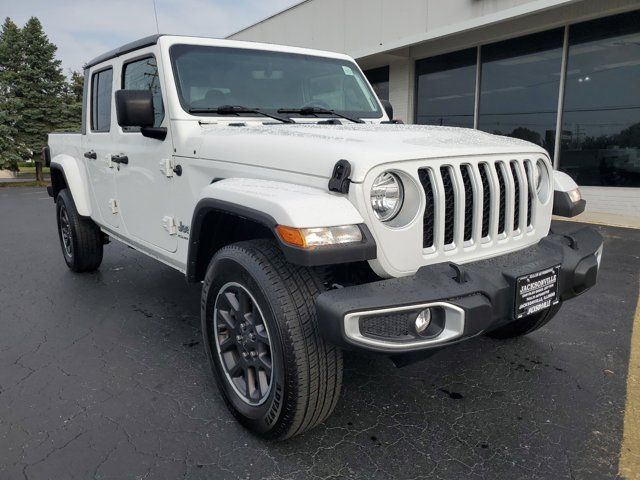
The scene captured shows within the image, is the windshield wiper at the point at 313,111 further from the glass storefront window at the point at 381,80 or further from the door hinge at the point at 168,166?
the glass storefront window at the point at 381,80

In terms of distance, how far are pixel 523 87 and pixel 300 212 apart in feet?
31.0

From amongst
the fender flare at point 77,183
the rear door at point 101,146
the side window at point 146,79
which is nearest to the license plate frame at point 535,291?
the side window at point 146,79

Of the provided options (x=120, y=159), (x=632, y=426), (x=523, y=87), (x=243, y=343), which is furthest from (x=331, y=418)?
(x=523, y=87)

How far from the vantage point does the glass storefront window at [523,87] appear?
9.48 metres

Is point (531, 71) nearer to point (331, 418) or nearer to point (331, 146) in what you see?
point (331, 146)

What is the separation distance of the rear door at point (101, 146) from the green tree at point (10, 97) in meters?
20.1

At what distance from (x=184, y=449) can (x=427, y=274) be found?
139cm

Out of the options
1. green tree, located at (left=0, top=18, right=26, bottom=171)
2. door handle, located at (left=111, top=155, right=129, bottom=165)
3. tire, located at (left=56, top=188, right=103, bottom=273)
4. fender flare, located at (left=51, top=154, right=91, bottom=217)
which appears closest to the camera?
door handle, located at (left=111, top=155, right=129, bottom=165)

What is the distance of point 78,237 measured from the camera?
5.07 m

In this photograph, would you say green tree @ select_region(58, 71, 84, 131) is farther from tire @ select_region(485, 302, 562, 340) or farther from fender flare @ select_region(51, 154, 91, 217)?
tire @ select_region(485, 302, 562, 340)

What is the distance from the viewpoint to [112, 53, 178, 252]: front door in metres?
3.29

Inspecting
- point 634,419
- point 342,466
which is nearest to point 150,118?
point 342,466

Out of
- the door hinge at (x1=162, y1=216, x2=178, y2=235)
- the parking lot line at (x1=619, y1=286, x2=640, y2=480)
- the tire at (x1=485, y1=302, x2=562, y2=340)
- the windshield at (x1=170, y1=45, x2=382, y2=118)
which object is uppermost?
the windshield at (x1=170, y1=45, x2=382, y2=118)

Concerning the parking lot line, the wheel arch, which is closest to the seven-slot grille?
the wheel arch
